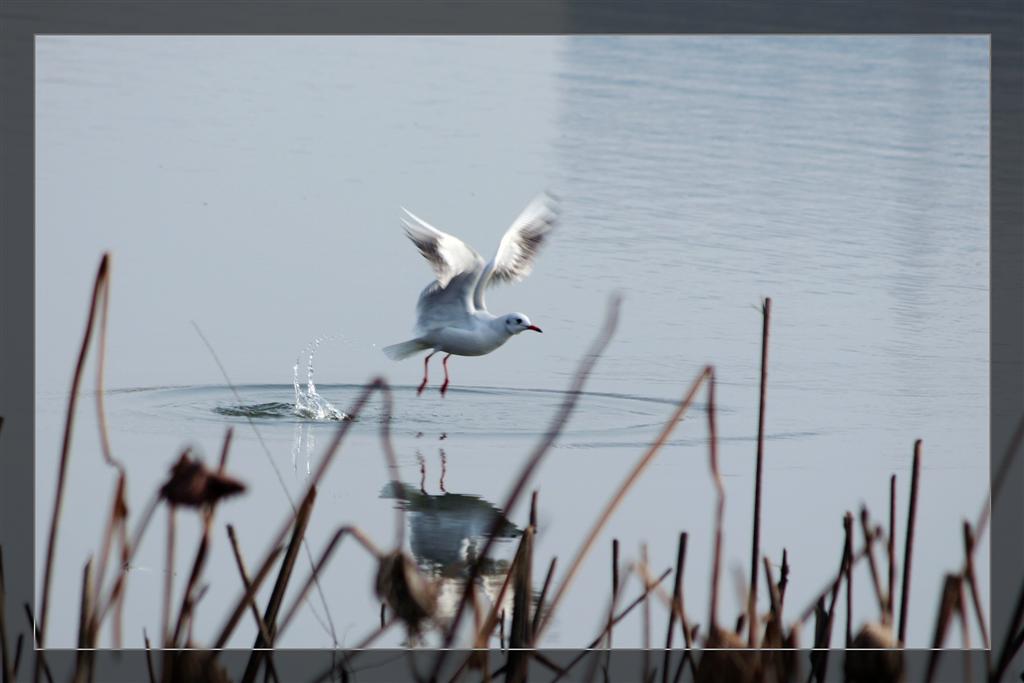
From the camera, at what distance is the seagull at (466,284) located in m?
2.34

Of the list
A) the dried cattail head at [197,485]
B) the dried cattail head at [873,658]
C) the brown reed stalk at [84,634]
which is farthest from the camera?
the brown reed stalk at [84,634]

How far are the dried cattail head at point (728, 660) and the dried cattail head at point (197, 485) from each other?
2.27 ft

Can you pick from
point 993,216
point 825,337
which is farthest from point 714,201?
point 993,216

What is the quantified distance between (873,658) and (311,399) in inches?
45.3

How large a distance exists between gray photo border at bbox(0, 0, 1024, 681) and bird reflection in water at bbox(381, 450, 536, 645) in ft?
0.62

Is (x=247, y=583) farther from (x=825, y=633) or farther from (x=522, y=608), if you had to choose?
(x=825, y=633)

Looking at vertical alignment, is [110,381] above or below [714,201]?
below

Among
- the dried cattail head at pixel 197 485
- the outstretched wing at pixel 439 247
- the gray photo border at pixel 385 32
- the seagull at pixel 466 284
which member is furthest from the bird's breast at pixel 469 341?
the dried cattail head at pixel 197 485

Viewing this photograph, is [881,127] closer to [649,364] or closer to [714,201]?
[714,201]

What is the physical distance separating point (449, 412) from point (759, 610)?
63cm

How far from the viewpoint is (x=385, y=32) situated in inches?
92.0

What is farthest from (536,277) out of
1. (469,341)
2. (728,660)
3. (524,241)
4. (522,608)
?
(728,660)

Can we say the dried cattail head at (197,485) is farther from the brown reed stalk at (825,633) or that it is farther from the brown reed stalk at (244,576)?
the brown reed stalk at (825,633)

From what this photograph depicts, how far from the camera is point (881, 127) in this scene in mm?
2404
